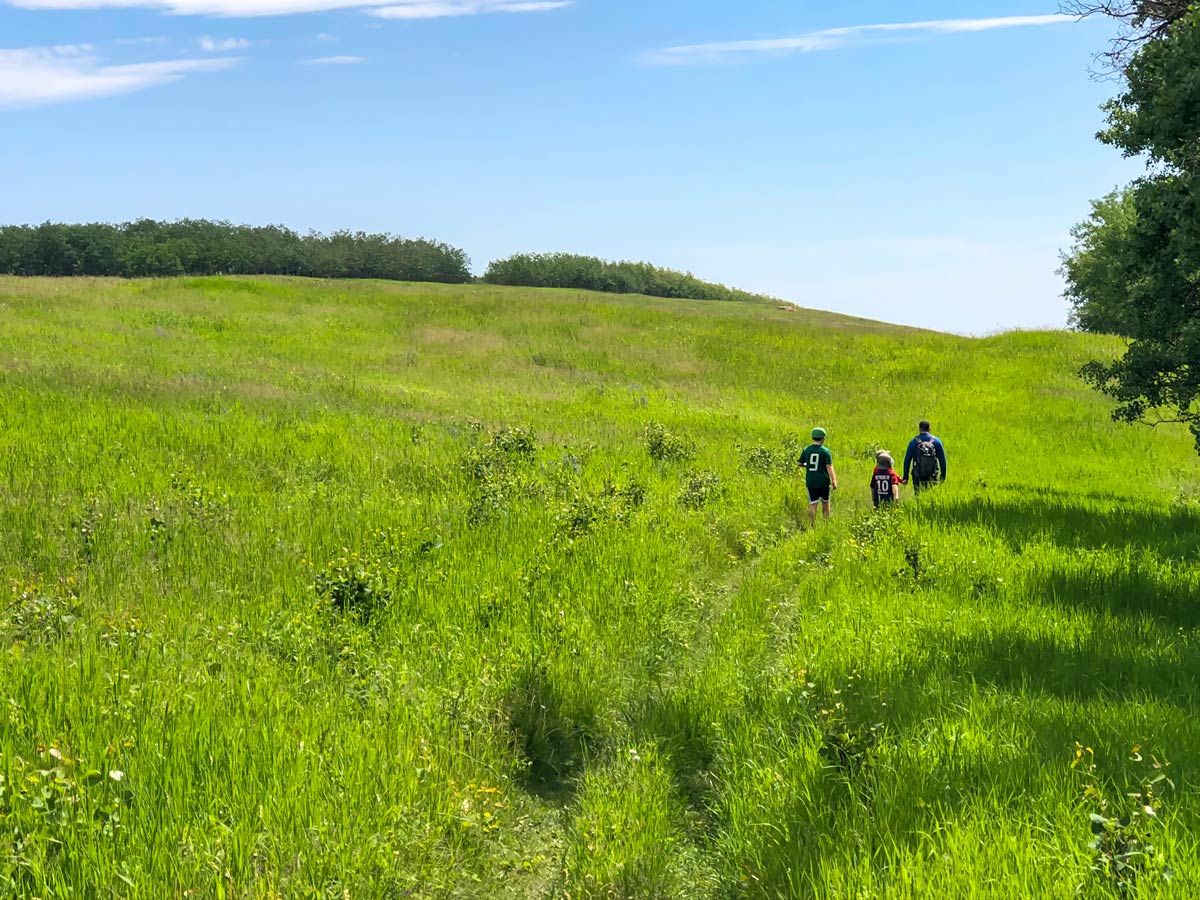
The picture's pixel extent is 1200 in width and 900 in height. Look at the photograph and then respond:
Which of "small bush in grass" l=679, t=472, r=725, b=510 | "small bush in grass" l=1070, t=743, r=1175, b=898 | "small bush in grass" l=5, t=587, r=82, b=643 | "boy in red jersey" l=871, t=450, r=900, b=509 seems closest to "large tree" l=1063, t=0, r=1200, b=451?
"boy in red jersey" l=871, t=450, r=900, b=509

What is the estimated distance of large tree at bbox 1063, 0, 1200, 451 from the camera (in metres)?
10.4

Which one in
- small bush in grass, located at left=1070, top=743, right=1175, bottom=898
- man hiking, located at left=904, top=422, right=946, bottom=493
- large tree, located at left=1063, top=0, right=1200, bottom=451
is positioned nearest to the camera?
small bush in grass, located at left=1070, top=743, right=1175, bottom=898

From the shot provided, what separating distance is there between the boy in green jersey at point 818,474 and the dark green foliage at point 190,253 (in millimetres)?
89521

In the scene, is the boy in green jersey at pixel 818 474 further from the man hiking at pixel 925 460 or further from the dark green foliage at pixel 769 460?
the dark green foliage at pixel 769 460

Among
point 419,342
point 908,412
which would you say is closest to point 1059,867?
point 908,412

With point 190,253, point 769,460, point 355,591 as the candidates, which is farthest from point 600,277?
point 355,591

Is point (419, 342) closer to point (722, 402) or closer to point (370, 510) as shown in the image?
point (722, 402)

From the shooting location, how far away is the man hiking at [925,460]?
47.5ft

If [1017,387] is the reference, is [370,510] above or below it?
below

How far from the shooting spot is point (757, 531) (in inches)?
487

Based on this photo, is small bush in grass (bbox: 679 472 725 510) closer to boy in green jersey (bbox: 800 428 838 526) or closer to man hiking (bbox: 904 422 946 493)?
boy in green jersey (bbox: 800 428 838 526)

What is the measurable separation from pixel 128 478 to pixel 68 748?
287 inches

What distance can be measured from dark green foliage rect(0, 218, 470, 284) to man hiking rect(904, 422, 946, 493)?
89600 mm

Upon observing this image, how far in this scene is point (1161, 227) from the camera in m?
11.6
